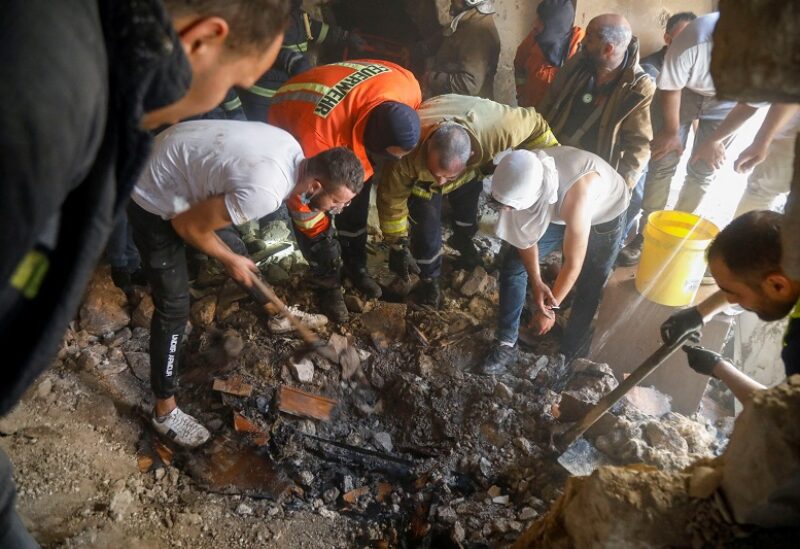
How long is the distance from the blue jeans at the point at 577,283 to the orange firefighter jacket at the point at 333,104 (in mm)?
1284

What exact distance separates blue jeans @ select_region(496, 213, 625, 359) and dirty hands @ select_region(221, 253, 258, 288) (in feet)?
5.78

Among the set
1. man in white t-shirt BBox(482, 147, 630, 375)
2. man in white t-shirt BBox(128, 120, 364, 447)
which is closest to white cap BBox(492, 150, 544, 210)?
man in white t-shirt BBox(482, 147, 630, 375)

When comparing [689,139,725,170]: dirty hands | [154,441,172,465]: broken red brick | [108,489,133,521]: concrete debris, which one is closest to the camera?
[108,489,133,521]: concrete debris

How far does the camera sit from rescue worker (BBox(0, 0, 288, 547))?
0.71 meters

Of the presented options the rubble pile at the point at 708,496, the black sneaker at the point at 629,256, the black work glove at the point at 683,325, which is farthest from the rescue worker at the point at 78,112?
the black sneaker at the point at 629,256

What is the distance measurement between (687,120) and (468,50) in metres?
2.11

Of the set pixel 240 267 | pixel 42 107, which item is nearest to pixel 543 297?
pixel 240 267

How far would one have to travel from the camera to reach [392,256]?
14.5 feet

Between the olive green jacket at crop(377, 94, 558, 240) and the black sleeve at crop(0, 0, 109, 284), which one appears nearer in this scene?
the black sleeve at crop(0, 0, 109, 284)

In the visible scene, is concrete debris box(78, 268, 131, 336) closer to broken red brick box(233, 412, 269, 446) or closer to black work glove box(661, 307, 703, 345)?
broken red brick box(233, 412, 269, 446)

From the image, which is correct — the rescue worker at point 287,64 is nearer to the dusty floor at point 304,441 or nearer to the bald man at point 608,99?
the dusty floor at point 304,441

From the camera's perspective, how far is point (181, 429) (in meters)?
3.00

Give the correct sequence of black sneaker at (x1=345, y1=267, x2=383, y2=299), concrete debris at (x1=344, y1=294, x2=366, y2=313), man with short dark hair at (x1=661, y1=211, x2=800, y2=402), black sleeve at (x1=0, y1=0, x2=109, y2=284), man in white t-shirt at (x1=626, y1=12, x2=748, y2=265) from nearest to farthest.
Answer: black sleeve at (x1=0, y1=0, x2=109, y2=284), man with short dark hair at (x1=661, y1=211, x2=800, y2=402), man in white t-shirt at (x1=626, y1=12, x2=748, y2=265), concrete debris at (x1=344, y1=294, x2=366, y2=313), black sneaker at (x1=345, y1=267, x2=383, y2=299)

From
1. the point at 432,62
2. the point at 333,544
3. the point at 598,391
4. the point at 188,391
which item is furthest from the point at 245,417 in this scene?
the point at 432,62
